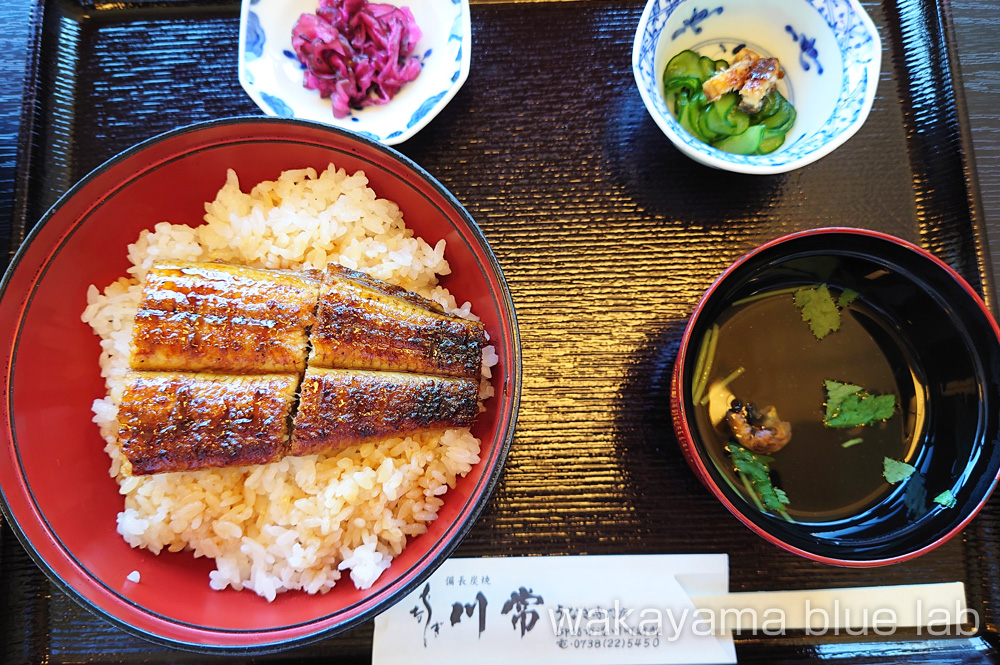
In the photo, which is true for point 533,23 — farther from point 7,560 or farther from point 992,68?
point 7,560

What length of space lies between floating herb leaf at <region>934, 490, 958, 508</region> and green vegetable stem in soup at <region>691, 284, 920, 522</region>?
12cm

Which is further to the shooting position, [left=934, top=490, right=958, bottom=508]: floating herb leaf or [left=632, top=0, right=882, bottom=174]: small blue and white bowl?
[left=632, top=0, right=882, bottom=174]: small blue and white bowl

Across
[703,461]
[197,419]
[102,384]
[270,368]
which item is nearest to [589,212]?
[703,461]

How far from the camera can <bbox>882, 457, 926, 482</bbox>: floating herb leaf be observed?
5.42 feet

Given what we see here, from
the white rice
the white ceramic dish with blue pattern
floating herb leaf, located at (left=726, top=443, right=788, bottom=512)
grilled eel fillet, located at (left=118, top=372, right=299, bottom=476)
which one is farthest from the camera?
the white ceramic dish with blue pattern

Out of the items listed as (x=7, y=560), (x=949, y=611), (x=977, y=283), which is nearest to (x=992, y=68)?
(x=977, y=283)

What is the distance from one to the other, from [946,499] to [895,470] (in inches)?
5.3

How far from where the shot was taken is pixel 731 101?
1.81m

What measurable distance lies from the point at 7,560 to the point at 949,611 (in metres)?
2.82

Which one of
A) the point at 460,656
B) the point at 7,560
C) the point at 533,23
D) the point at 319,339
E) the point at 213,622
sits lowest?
the point at 460,656

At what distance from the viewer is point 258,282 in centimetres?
146

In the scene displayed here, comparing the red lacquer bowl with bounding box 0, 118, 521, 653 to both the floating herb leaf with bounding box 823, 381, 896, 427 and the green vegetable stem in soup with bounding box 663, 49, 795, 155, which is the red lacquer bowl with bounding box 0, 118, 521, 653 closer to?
the green vegetable stem in soup with bounding box 663, 49, 795, 155

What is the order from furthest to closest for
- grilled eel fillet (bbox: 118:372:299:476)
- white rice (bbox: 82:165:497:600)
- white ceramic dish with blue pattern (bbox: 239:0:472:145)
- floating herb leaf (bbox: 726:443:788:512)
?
white ceramic dish with blue pattern (bbox: 239:0:472:145) → floating herb leaf (bbox: 726:443:788:512) → white rice (bbox: 82:165:497:600) → grilled eel fillet (bbox: 118:372:299:476)

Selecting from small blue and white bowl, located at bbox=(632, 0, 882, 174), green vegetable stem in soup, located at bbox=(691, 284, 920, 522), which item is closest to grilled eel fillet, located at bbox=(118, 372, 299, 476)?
green vegetable stem in soup, located at bbox=(691, 284, 920, 522)
